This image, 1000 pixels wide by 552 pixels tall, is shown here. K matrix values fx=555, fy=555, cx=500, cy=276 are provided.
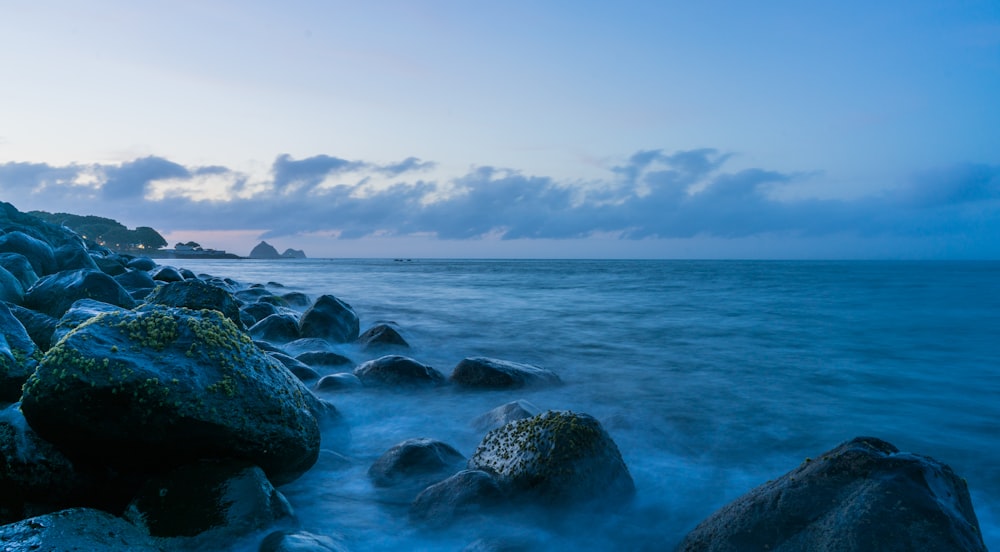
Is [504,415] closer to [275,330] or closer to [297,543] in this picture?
[297,543]

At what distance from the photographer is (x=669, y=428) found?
6.50 metres

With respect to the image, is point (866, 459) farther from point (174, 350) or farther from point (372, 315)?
point (372, 315)

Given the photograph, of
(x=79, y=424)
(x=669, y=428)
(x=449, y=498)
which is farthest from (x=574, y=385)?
(x=79, y=424)

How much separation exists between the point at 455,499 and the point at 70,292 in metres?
6.59

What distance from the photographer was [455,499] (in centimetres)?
400

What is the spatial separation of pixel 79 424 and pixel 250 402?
93 centimetres

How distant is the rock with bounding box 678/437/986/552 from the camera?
2664mm

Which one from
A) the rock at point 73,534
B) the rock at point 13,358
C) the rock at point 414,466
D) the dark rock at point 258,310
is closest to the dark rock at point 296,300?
the dark rock at point 258,310

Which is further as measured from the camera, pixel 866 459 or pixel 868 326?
pixel 868 326

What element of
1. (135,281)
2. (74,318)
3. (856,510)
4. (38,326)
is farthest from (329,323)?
(856,510)

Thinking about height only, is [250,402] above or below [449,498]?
above

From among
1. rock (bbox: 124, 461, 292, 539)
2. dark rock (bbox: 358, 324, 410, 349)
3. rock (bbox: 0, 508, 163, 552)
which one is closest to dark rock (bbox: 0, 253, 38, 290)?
dark rock (bbox: 358, 324, 410, 349)

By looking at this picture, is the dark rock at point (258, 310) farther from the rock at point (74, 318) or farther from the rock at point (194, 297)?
the rock at point (74, 318)

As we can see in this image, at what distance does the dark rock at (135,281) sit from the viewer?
1214 centimetres
